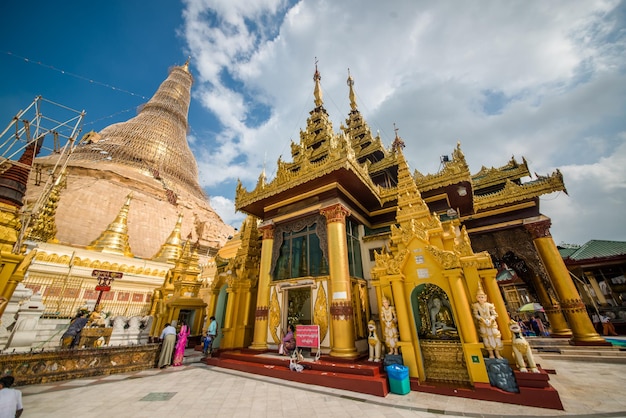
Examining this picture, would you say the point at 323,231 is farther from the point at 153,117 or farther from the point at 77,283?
the point at 153,117

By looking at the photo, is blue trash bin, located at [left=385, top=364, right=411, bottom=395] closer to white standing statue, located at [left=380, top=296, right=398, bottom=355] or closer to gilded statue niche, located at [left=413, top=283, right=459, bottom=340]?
white standing statue, located at [left=380, top=296, right=398, bottom=355]

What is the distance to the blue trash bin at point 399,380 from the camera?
5175mm

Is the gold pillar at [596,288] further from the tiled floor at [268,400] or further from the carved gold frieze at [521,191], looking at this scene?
the tiled floor at [268,400]

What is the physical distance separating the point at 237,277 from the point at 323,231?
4.72m

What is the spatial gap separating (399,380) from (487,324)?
2.24 metres

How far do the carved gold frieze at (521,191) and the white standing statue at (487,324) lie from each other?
24.9 ft


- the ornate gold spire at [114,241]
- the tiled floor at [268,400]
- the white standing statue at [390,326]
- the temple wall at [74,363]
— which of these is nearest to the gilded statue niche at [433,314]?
the white standing statue at [390,326]

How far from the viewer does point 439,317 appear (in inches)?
265

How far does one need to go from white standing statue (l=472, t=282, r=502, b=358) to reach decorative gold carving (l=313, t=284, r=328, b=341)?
4.36 metres

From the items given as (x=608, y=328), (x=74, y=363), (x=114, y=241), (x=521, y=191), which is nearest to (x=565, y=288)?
(x=521, y=191)

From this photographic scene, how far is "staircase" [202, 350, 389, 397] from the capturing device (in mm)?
5355

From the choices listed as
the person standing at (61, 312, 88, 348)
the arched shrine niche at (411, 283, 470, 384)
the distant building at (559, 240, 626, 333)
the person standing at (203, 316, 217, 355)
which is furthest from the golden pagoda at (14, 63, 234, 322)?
the distant building at (559, 240, 626, 333)

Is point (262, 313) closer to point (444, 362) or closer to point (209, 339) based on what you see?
point (209, 339)

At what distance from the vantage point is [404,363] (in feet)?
18.5
